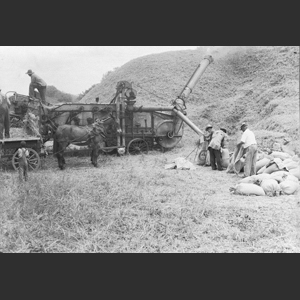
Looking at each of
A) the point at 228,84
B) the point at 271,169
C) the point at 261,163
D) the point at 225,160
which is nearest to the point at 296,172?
the point at 271,169

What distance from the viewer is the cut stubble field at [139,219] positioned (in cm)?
504

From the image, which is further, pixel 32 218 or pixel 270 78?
pixel 270 78

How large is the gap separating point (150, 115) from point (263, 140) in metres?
5.01

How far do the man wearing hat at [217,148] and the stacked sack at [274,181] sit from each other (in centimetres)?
203

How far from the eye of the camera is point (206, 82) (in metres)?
27.0

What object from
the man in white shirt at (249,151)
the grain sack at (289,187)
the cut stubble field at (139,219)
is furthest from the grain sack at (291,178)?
the man in white shirt at (249,151)

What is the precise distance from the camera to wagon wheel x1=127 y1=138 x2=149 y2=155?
1508 centimetres

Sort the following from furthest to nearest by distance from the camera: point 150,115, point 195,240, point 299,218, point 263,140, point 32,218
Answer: point 150,115 → point 263,140 → point 299,218 → point 32,218 → point 195,240

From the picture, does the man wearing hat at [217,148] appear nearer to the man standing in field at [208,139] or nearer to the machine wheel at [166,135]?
the man standing in field at [208,139]

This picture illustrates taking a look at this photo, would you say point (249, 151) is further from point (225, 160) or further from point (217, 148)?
point (225, 160)

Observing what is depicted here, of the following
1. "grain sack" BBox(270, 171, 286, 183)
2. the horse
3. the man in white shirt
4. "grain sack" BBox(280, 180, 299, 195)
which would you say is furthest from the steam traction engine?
"grain sack" BBox(280, 180, 299, 195)

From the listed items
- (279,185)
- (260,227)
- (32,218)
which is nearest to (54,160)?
(32,218)

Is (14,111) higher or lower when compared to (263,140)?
higher

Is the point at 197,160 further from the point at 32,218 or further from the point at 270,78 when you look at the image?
the point at 270,78
